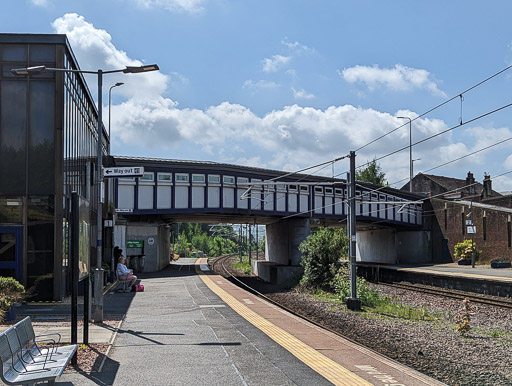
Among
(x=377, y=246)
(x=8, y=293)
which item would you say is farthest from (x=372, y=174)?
(x=8, y=293)

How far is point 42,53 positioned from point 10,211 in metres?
4.88

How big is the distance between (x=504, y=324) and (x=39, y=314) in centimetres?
1307

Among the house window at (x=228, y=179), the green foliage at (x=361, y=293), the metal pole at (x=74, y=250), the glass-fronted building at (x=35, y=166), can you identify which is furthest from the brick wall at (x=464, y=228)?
the metal pole at (x=74, y=250)

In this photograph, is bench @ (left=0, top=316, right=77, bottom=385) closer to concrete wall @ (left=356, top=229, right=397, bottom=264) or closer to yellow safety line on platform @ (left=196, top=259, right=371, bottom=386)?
yellow safety line on platform @ (left=196, top=259, right=371, bottom=386)

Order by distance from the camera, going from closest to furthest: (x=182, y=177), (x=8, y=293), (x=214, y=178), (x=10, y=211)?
(x=8, y=293) → (x=10, y=211) → (x=182, y=177) → (x=214, y=178)

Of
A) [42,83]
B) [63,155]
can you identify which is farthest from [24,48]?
[63,155]

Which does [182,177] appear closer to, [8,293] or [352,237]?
[352,237]

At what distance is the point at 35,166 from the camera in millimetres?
17547

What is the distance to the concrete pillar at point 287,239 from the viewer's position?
41969 millimetres

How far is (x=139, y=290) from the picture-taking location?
73.0 ft

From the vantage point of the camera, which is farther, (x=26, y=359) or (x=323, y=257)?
(x=323, y=257)

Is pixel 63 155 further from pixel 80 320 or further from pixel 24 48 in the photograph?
pixel 80 320

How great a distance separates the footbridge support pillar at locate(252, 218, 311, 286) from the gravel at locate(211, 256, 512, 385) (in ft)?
47.3

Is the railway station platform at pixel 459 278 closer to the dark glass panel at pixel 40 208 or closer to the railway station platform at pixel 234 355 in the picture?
the railway station platform at pixel 234 355
